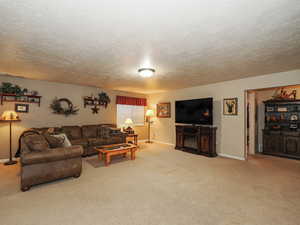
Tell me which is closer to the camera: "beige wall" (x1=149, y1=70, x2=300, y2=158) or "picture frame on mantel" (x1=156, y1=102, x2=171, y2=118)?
"beige wall" (x1=149, y1=70, x2=300, y2=158)

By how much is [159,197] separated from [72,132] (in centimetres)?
361

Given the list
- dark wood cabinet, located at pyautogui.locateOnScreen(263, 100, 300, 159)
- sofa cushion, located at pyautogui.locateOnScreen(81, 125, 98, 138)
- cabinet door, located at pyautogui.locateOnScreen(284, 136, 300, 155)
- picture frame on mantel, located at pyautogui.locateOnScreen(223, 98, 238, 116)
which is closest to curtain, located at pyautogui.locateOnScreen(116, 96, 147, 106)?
sofa cushion, located at pyautogui.locateOnScreen(81, 125, 98, 138)

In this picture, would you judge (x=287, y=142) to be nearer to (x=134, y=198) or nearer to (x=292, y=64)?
(x=292, y=64)

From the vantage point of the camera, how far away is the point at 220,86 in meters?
4.73

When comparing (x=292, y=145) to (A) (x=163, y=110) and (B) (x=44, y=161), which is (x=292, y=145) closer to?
(A) (x=163, y=110)

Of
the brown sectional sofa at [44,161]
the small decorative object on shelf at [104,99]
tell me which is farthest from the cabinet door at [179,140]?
the brown sectional sofa at [44,161]

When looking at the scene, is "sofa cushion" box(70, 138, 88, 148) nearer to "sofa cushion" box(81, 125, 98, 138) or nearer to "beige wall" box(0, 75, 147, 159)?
"sofa cushion" box(81, 125, 98, 138)

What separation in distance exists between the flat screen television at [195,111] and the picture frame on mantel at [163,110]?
701 millimetres

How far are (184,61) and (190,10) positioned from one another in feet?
4.67

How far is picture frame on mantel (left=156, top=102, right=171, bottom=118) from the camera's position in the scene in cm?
629

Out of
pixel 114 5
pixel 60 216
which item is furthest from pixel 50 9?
pixel 60 216

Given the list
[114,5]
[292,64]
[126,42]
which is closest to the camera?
[114,5]

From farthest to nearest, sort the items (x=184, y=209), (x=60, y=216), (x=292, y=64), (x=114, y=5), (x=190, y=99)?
(x=190, y=99), (x=292, y=64), (x=184, y=209), (x=60, y=216), (x=114, y=5)

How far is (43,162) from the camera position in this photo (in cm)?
257
